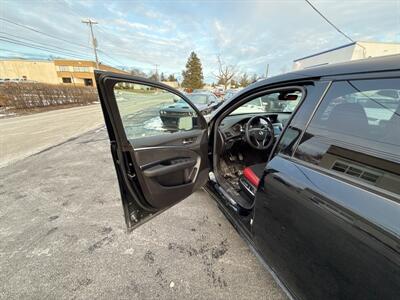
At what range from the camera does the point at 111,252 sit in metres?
1.93

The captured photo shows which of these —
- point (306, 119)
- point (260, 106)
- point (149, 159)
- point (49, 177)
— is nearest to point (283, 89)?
point (306, 119)

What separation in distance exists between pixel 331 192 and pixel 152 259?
65.9 inches

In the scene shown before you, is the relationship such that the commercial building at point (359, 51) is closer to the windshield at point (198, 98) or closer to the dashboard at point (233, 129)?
the windshield at point (198, 98)

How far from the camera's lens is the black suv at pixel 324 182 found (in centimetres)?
83

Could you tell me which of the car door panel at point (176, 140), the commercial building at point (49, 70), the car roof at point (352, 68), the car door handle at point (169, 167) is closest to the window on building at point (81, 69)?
the commercial building at point (49, 70)

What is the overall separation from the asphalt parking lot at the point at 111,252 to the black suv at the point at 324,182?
0.40 meters

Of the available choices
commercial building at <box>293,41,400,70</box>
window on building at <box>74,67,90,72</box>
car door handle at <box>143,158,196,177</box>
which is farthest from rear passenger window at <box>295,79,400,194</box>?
window on building at <box>74,67,90,72</box>

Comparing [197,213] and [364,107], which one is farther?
[197,213]

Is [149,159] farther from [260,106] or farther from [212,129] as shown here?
[260,106]

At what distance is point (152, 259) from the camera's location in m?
1.85

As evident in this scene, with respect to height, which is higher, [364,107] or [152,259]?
[364,107]

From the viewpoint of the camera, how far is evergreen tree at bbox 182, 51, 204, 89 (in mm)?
55375

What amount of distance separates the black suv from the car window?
69 mm

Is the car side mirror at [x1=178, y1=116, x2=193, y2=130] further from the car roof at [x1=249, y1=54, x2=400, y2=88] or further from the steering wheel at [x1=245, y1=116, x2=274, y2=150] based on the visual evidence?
the car roof at [x1=249, y1=54, x2=400, y2=88]
